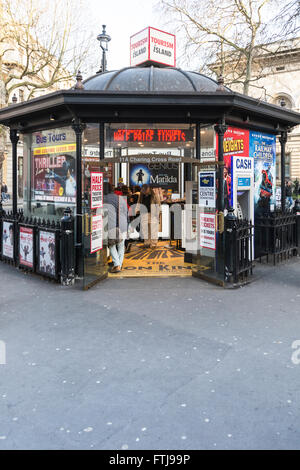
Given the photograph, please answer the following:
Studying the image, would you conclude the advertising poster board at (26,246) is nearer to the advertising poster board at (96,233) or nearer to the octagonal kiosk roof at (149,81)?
the advertising poster board at (96,233)

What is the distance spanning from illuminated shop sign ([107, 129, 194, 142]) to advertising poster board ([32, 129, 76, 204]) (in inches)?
40.9

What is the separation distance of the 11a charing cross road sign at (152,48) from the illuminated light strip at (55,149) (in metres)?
3.89

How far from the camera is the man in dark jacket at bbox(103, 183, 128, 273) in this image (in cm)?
895

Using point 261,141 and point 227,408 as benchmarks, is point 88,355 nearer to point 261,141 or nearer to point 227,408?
point 227,408

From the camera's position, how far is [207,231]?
846cm

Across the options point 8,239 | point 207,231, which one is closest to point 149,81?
point 207,231

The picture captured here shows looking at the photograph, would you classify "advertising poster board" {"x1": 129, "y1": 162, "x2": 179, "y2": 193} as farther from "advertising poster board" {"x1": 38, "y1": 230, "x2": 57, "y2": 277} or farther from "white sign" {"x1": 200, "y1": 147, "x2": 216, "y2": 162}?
"advertising poster board" {"x1": 38, "y1": 230, "x2": 57, "y2": 277}

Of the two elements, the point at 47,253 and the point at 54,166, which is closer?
the point at 47,253

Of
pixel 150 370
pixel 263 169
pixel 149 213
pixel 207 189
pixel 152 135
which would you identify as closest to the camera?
pixel 150 370

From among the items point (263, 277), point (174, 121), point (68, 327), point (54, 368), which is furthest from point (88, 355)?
point (174, 121)

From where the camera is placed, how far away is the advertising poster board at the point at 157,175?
14.3 meters

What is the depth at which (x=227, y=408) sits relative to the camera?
3492 mm

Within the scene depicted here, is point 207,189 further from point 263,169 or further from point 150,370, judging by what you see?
point 150,370

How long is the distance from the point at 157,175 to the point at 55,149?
18.4ft
